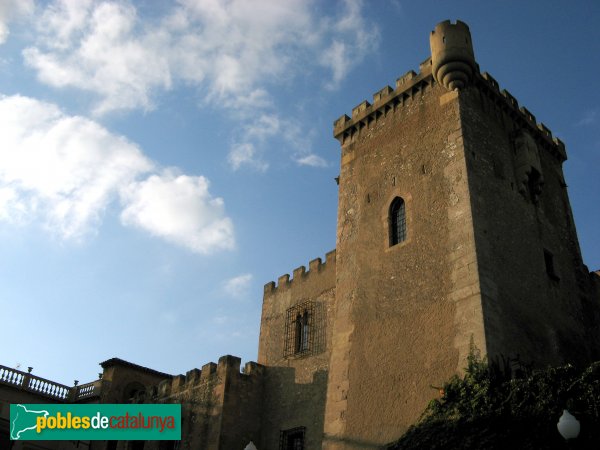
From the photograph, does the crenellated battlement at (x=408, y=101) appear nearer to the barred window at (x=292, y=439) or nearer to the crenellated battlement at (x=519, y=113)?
the crenellated battlement at (x=519, y=113)

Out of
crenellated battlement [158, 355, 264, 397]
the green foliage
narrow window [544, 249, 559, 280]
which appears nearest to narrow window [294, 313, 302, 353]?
crenellated battlement [158, 355, 264, 397]

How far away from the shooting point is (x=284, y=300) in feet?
74.9

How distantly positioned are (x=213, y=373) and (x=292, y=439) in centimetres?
354

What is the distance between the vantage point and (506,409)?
12469 millimetres

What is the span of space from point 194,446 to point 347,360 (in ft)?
22.4

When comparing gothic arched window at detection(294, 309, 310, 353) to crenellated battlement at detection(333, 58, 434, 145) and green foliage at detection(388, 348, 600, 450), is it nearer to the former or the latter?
crenellated battlement at detection(333, 58, 434, 145)

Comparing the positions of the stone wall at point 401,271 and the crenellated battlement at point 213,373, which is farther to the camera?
the crenellated battlement at point 213,373

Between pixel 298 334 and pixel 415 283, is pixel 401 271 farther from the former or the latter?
pixel 298 334

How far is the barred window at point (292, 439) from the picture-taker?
1934cm

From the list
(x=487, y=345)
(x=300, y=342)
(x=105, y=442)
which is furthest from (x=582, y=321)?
(x=105, y=442)

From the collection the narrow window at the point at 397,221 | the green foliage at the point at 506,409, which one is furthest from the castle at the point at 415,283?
the green foliage at the point at 506,409

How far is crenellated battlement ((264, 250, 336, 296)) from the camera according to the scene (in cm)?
2161

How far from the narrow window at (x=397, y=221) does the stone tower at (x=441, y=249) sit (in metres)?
0.03

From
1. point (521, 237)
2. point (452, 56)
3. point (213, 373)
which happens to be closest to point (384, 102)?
point (452, 56)
